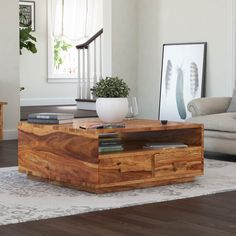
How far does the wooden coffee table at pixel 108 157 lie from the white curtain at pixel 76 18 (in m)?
8.10

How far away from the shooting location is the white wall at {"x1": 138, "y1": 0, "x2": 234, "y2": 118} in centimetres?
762

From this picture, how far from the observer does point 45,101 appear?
1284 centimetres

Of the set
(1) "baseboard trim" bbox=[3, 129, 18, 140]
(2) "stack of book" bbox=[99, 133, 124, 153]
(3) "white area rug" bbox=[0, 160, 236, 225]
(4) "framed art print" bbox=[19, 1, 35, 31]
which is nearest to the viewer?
(3) "white area rug" bbox=[0, 160, 236, 225]

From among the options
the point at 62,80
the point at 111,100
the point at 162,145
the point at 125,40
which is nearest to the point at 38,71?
the point at 62,80

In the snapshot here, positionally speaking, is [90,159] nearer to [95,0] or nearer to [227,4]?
[227,4]

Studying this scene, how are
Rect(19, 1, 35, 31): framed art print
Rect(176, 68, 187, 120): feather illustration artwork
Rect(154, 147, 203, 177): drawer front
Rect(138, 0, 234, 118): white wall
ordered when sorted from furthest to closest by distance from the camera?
Rect(19, 1, 35, 31): framed art print, Rect(176, 68, 187, 120): feather illustration artwork, Rect(138, 0, 234, 118): white wall, Rect(154, 147, 203, 177): drawer front

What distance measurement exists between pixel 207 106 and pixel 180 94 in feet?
5.77

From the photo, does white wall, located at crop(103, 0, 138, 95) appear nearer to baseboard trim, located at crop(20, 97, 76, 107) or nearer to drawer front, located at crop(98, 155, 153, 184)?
baseboard trim, located at crop(20, 97, 76, 107)

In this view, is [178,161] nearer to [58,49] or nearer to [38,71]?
[38,71]

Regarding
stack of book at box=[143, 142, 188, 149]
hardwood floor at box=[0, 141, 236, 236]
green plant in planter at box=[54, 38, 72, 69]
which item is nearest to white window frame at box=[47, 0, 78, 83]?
green plant in planter at box=[54, 38, 72, 69]

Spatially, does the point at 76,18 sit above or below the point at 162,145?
above

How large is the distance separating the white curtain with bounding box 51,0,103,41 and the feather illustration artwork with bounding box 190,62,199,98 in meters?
5.41

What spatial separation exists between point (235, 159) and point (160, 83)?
2654 mm

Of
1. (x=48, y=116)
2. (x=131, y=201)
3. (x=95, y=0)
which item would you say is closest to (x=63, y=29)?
(x=95, y=0)
